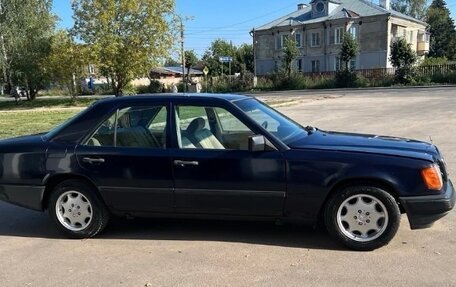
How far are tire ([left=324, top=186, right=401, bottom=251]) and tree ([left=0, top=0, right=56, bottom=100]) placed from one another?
35576 mm

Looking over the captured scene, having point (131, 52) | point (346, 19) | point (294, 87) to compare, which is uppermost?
point (346, 19)

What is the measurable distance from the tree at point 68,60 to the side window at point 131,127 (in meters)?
29.6

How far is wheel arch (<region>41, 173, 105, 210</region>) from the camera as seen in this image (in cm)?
525

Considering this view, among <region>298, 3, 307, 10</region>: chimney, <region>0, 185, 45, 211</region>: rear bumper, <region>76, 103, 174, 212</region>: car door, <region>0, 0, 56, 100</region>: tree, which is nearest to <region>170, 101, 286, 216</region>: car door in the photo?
<region>76, 103, 174, 212</region>: car door

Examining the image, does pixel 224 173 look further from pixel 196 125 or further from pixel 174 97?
pixel 174 97

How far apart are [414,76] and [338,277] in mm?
44348

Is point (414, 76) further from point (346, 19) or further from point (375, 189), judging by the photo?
point (375, 189)

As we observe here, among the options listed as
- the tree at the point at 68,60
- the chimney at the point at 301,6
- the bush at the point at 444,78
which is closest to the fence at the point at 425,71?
the bush at the point at 444,78

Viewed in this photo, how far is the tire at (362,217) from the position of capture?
15.1 feet

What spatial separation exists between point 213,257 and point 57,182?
1.95 metres

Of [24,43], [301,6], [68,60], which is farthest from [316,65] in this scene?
[68,60]

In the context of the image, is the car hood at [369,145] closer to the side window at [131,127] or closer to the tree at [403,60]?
the side window at [131,127]

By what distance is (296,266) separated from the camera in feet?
14.3

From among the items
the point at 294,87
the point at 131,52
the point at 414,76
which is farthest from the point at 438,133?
the point at 294,87
